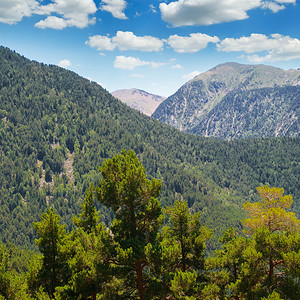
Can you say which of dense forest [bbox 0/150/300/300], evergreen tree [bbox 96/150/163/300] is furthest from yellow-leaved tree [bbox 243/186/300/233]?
evergreen tree [bbox 96/150/163/300]

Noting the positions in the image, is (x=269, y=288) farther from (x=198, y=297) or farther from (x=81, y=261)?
(x=81, y=261)

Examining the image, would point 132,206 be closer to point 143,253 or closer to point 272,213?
point 143,253

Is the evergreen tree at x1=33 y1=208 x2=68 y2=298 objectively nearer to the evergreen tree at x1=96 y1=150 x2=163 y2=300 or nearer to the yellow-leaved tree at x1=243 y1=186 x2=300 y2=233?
the evergreen tree at x1=96 y1=150 x2=163 y2=300

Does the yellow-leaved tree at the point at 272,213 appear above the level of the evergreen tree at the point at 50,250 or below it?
above

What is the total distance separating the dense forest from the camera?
85.3 ft

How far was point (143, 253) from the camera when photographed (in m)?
25.4

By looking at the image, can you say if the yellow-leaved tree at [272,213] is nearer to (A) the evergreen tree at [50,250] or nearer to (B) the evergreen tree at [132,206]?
(B) the evergreen tree at [132,206]

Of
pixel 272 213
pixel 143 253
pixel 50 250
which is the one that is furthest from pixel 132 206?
pixel 272 213

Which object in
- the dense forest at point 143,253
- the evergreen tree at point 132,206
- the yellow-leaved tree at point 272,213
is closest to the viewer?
the dense forest at point 143,253

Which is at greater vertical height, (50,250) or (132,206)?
(132,206)

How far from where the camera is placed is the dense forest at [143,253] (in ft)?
85.3

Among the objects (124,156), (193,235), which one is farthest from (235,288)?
→ (124,156)

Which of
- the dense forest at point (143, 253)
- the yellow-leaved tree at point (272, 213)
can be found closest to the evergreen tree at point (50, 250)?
the dense forest at point (143, 253)

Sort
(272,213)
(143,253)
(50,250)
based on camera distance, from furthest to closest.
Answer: (50,250) < (272,213) < (143,253)
